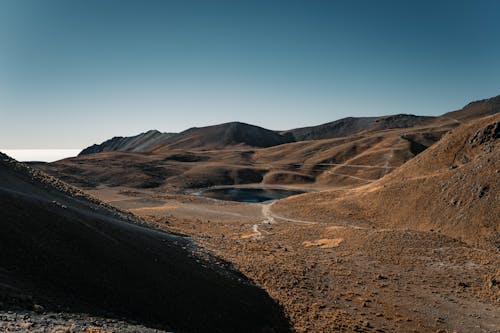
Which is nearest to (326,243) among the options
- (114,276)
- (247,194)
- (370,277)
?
(370,277)

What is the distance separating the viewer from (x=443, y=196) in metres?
45.1

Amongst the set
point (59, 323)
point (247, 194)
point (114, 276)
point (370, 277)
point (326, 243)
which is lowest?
point (370, 277)

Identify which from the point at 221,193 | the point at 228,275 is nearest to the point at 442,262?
the point at 228,275

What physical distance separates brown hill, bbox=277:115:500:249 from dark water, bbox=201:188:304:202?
23.7 m

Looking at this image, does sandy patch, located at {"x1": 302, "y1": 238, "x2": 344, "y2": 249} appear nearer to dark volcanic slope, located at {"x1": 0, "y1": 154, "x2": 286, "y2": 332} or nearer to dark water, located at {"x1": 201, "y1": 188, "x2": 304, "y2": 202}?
dark volcanic slope, located at {"x1": 0, "y1": 154, "x2": 286, "y2": 332}

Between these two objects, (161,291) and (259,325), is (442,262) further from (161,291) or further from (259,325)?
(161,291)

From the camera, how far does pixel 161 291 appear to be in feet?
61.3

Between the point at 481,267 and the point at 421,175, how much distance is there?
30.1 m

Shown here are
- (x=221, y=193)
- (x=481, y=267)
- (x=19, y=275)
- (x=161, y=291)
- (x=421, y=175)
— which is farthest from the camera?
(x=221, y=193)

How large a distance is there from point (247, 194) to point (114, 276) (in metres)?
82.9

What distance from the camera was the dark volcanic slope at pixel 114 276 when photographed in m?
15.3

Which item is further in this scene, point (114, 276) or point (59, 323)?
point (114, 276)

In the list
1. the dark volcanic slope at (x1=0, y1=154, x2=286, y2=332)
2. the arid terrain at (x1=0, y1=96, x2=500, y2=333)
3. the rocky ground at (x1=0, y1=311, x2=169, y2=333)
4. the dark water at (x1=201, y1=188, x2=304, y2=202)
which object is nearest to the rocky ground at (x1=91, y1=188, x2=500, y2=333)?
the arid terrain at (x1=0, y1=96, x2=500, y2=333)

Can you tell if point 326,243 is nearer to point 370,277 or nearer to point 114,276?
point 370,277
